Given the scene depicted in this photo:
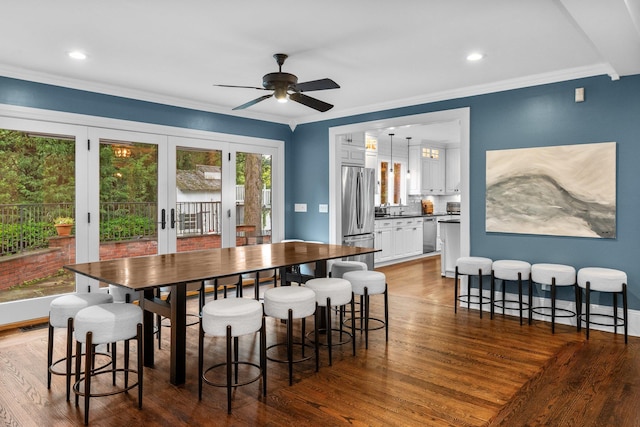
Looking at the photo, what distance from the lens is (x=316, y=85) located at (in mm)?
3543

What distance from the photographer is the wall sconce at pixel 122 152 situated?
16.8 ft

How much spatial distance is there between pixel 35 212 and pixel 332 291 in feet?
10.8

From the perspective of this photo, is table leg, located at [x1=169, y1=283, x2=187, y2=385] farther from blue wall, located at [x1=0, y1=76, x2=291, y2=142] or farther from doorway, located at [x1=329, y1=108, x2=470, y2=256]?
doorway, located at [x1=329, y1=108, x2=470, y2=256]

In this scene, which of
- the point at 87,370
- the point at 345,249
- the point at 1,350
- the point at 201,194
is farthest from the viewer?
the point at 201,194

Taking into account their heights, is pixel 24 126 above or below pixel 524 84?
below

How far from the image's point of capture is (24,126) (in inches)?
174

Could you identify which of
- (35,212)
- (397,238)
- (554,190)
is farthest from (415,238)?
(35,212)

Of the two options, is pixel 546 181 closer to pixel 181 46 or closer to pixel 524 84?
pixel 524 84

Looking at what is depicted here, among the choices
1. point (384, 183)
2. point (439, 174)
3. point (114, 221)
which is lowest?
point (114, 221)

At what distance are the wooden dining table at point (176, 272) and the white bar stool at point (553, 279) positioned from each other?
6.16ft

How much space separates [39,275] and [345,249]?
3.23 m

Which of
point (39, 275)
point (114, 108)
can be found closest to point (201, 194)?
point (114, 108)

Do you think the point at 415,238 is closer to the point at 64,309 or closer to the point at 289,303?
the point at 289,303

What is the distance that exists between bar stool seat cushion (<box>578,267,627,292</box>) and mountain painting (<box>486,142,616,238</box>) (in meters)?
0.42
